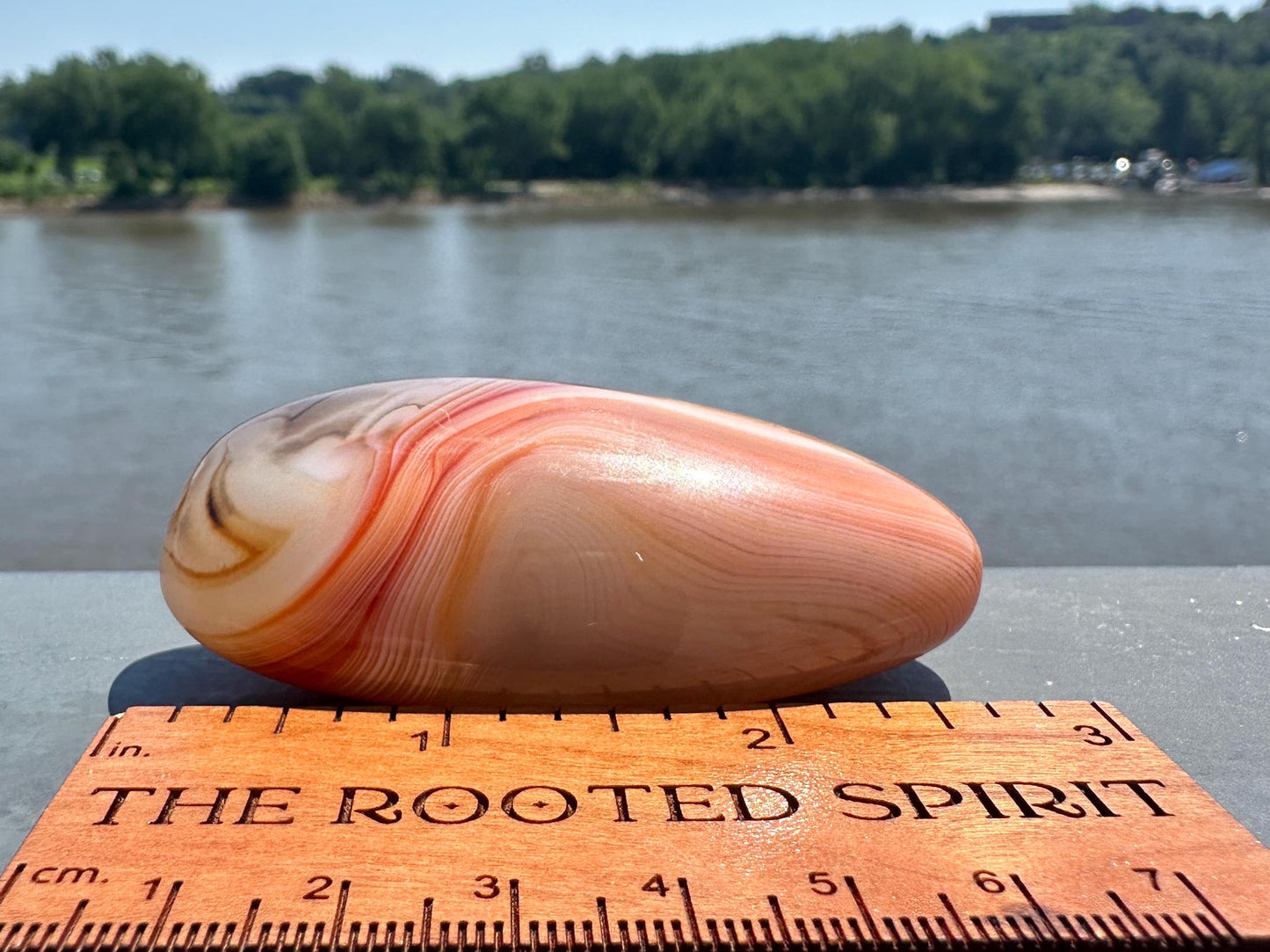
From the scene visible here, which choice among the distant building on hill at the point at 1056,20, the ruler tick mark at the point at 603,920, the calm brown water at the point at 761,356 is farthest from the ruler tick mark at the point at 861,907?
the distant building on hill at the point at 1056,20

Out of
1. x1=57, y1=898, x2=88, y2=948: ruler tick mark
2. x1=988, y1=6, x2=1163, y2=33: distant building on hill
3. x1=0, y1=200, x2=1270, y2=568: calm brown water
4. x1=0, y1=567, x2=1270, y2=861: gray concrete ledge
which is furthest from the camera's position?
x1=988, y1=6, x2=1163, y2=33: distant building on hill

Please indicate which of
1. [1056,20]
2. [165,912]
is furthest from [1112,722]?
[1056,20]

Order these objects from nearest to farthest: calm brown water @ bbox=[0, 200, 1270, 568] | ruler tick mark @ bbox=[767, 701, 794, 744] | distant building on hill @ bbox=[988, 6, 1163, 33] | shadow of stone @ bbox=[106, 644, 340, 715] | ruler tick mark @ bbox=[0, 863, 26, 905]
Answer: ruler tick mark @ bbox=[0, 863, 26, 905], ruler tick mark @ bbox=[767, 701, 794, 744], shadow of stone @ bbox=[106, 644, 340, 715], calm brown water @ bbox=[0, 200, 1270, 568], distant building on hill @ bbox=[988, 6, 1163, 33]

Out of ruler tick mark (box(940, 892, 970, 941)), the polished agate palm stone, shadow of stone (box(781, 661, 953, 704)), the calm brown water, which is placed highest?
the polished agate palm stone

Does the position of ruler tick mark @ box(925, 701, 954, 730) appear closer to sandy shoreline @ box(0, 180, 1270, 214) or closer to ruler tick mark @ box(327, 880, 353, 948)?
ruler tick mark @ box(327, 880, 353, 948)

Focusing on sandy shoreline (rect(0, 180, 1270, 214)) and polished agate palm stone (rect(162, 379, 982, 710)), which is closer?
polished agate palm stone (rect(162, 379, 982, 710))

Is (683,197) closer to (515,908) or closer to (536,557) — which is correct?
(536,557)

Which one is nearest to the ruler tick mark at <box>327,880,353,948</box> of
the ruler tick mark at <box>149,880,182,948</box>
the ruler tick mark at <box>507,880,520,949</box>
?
the ruler tick mark at <box>149,880,182,948</box>
